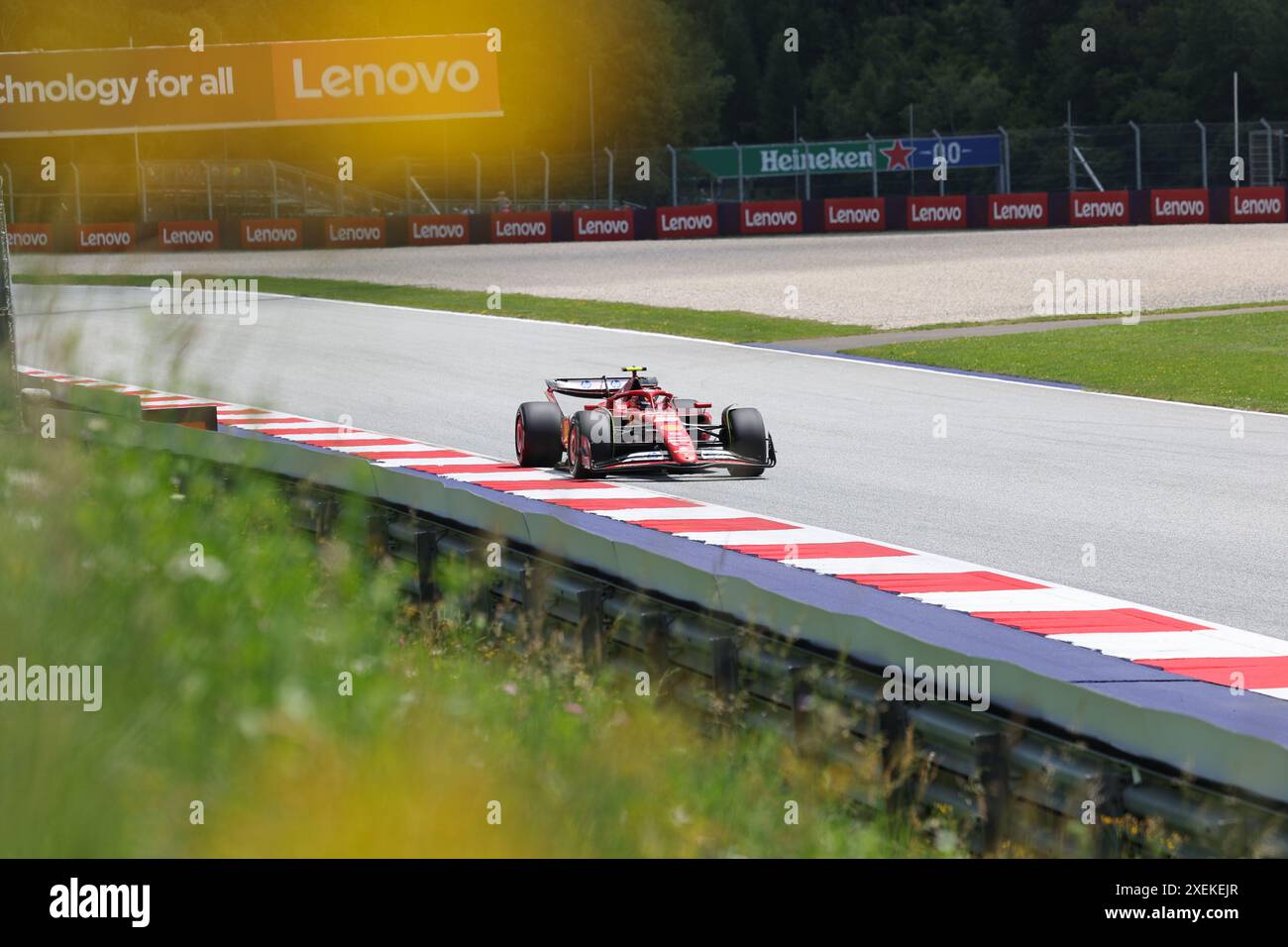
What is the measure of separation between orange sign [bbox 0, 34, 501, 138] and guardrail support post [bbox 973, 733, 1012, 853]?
45.3 meters

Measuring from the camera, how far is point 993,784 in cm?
443

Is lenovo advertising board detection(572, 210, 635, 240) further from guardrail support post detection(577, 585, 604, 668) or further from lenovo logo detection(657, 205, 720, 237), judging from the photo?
guardrail support post detection(577, 585, 604, 668)

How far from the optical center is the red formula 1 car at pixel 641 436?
38.2 ft

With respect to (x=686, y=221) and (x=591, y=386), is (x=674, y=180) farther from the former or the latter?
(x=591, y=386)

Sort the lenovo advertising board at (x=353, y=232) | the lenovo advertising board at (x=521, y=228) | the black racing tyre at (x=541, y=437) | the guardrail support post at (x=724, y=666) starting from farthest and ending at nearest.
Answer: the lenovo advertising board at (x=521, y=228) → the lenovo advertising board at (x=353, y=232) → the black racing tyre at (x=541, y=437) → the guardrail support post at (x=724, y=666)

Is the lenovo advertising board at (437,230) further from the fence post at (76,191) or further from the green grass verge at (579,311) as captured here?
the green grass verge at (579,311)

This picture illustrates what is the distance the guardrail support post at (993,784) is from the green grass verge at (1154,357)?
1237cm

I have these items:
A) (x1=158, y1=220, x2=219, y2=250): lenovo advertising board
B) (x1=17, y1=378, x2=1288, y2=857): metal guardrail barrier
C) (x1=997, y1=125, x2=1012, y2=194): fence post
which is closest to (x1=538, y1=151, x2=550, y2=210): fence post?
(x1=158, y1=220, x2=219, y2=250): lenovo advertising board

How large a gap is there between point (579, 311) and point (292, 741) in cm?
2511

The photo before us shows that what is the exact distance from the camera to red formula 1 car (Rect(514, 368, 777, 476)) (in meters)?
11.6

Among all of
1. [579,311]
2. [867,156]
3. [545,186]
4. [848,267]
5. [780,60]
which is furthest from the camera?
[780,60]

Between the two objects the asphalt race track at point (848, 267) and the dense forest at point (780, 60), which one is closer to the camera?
the asphalt race track at point (848, 267)

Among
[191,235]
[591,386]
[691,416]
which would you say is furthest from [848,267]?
[691,416]

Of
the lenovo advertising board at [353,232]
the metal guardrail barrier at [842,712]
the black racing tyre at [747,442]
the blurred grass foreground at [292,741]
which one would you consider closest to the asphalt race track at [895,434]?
the black racing tyre at [747,442]
